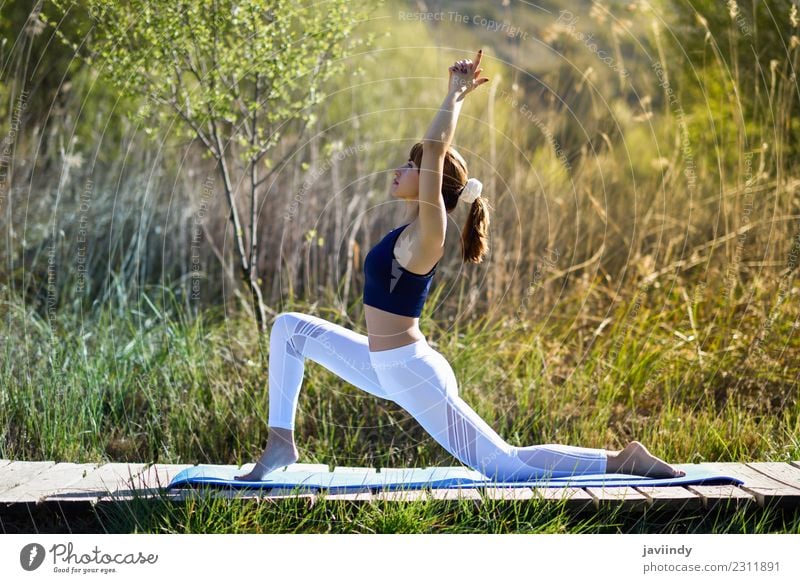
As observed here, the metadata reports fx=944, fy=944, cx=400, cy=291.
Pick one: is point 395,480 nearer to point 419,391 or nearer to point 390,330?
point 419,391

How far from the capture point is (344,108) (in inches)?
334

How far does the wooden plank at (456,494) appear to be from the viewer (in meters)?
3.41

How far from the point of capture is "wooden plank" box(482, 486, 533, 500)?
3.39 metres

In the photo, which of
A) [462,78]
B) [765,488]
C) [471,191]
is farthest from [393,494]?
[462,78]

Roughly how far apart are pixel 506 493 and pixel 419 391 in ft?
1.60

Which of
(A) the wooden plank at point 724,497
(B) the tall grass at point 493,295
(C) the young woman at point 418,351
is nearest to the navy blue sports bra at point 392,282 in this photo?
(C) the young woman at point 418,351

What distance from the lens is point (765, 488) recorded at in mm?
3555

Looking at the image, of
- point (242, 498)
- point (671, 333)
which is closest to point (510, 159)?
point (671, 333)

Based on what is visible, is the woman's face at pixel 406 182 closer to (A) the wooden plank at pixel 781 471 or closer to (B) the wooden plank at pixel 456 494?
(B) the wooden plank at pixel 456 494

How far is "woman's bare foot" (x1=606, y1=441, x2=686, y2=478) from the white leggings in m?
0.05

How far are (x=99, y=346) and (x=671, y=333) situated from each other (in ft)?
10.5

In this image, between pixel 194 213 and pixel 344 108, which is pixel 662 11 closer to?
pixel 344 108

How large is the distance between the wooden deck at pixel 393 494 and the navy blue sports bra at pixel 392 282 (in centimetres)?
68

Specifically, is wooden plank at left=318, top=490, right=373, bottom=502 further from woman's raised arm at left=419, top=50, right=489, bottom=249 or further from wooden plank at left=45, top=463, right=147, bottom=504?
woman's raised arm at left=419, top=50, right=489, bottom=249
